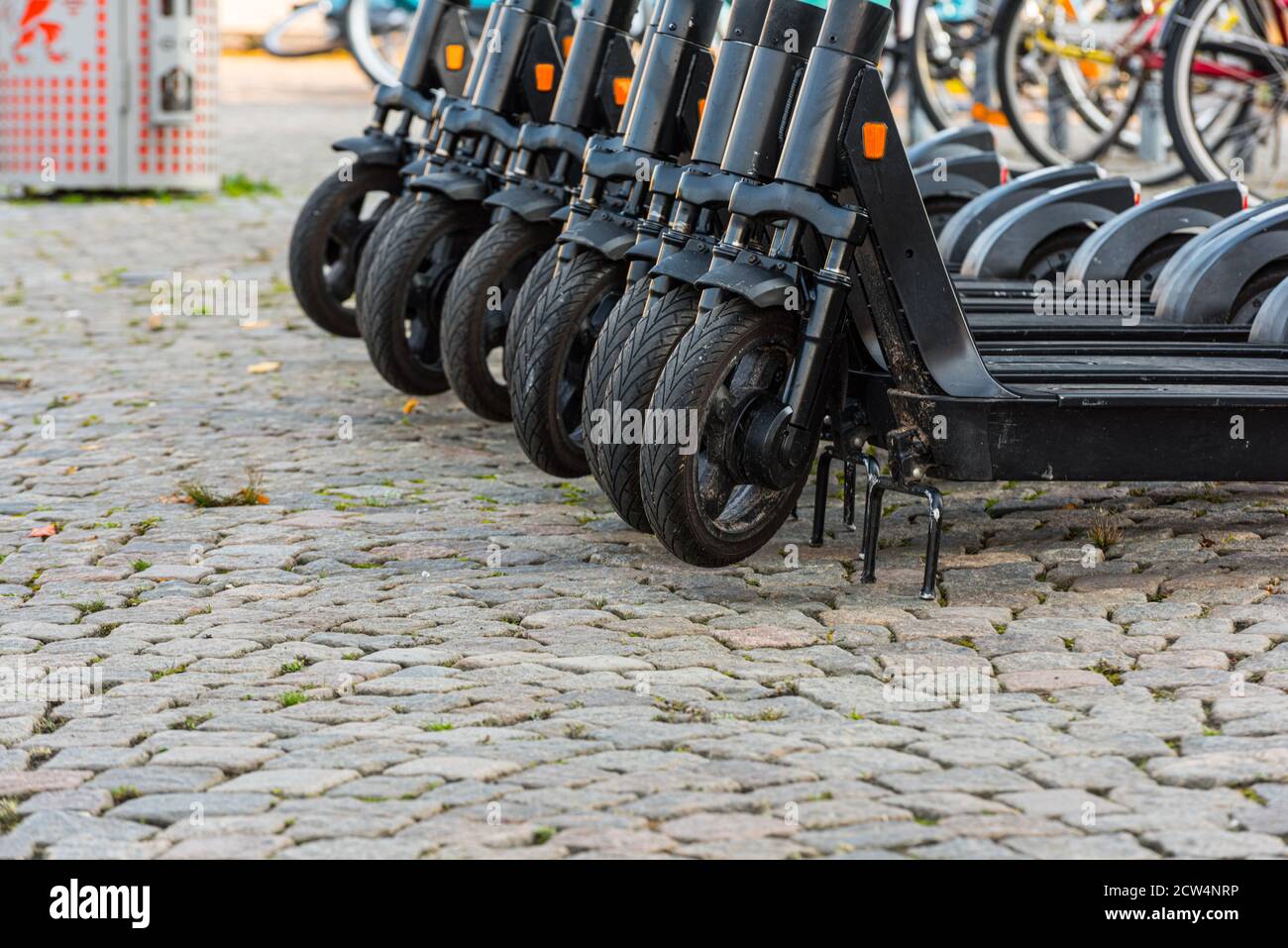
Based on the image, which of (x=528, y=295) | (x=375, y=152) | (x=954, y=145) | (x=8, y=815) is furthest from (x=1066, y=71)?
(x=8, y=815)

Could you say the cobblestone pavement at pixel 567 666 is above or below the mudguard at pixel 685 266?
below

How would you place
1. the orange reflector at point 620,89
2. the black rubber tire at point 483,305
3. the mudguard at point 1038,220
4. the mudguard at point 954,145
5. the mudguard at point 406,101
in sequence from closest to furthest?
the black rubber tire at point 483,305, the orange reflector at point 620,89, the mudguard at point 1038,220, the mudguard at point 406,101, the mudguard at point 954,145

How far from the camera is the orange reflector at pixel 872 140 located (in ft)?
15.2

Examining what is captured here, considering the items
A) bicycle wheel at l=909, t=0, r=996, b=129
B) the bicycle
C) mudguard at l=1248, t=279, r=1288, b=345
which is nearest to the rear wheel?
mudguard at l=1248, t=279, r=1288, b=345

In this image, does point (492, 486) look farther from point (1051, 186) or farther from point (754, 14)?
point (1051, 186)

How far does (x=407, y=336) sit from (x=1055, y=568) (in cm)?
260

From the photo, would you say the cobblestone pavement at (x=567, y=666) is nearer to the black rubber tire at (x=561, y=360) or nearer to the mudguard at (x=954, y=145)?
the black rubber tire at (x=561, y=360)

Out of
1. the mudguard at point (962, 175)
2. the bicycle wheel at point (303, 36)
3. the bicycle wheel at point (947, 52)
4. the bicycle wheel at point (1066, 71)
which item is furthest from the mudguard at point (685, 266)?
the bicycle wheel at point (303, 36)

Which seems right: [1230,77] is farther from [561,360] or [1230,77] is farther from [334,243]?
[561,360]

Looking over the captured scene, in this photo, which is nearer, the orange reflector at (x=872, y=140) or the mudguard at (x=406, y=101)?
the orange reflector at (x=872, y=140)

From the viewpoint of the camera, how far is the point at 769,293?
14.9 ft

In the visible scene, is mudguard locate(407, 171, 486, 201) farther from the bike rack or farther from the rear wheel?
the rear wheel

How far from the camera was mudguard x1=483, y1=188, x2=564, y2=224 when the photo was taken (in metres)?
6.08

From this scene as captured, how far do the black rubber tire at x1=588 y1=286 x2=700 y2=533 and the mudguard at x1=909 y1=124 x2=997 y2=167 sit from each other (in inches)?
134
